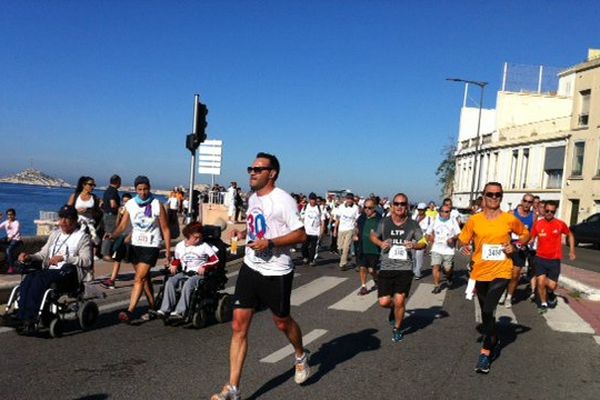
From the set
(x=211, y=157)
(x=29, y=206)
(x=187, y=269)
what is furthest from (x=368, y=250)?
(x=29, y=206)

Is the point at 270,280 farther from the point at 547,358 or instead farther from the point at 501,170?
the point at 501,170

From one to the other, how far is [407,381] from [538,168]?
40187 mm

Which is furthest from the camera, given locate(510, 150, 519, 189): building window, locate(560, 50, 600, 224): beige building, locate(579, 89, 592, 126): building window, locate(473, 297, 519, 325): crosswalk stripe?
locate(510, 150, 519, 189): building window

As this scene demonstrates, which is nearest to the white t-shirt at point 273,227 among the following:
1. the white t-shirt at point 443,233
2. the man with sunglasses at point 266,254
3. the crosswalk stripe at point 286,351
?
the man with sunglasses at point 266,254

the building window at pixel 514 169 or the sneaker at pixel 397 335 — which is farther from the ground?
the building window at pixel 514 169

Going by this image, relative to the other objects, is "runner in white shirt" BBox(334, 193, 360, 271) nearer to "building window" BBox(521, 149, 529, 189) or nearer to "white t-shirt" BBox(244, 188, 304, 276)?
"white t-shirt" BBox(244, 188, 304, 276)

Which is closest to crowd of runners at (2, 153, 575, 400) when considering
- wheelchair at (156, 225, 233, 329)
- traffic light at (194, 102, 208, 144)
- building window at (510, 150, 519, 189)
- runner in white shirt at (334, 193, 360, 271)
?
wheelchair at (156, 225, 233, 329)

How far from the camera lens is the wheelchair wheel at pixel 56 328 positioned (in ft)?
21.5

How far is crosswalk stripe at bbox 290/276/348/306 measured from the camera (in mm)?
10148

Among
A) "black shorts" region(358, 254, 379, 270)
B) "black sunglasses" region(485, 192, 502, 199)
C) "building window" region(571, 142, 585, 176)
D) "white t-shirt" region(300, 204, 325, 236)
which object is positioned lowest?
"black shorts" region(358, 254, 379, 270)

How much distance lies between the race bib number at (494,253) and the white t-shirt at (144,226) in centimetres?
395

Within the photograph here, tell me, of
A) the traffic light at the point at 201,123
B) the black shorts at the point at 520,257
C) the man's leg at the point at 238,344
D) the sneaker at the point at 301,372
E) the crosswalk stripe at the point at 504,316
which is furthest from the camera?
the traffic light at the point at 201,123

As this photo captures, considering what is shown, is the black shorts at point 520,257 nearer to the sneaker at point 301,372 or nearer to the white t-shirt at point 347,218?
the white t-shirt at point 347,218

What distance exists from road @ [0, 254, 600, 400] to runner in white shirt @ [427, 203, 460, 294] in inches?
108
